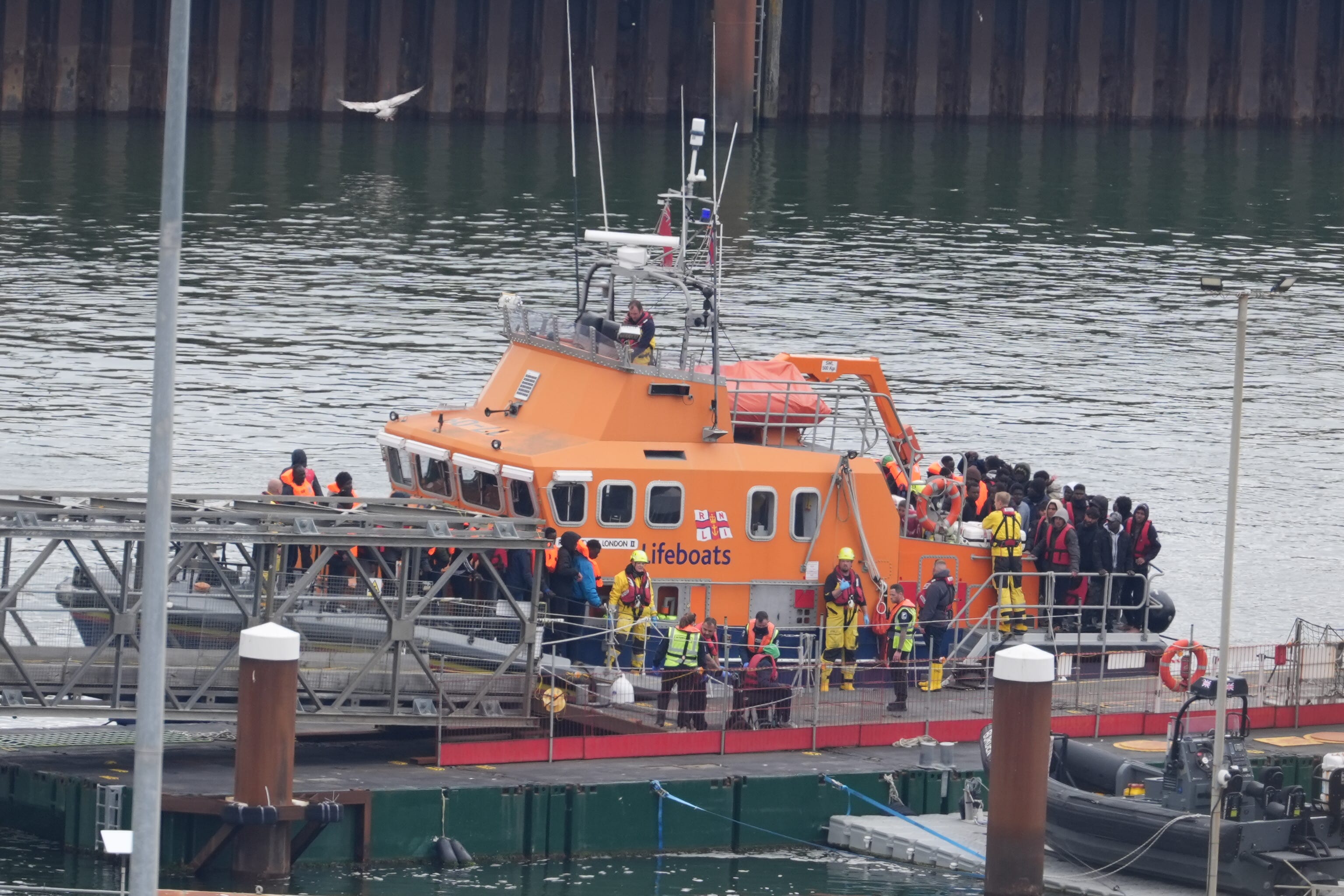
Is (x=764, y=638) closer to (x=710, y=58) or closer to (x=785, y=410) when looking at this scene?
(x=785, y=410)

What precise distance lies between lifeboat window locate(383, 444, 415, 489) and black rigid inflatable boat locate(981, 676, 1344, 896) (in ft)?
22.5

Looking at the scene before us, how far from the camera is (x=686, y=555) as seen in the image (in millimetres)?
21672

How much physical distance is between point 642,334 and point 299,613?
4235mm

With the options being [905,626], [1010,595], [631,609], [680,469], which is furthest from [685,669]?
[1010,595]

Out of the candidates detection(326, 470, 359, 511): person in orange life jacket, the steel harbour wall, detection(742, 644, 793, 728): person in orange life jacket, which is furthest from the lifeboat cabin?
the steel harbour wall

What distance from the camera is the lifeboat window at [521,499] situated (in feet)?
70.0

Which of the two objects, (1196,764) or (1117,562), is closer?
(1196,764)

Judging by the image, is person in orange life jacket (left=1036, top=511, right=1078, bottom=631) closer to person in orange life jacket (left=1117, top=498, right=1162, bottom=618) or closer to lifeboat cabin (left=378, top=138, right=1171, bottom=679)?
lifeboat cabin (left=378, top=138, right=1171, bottom=679)

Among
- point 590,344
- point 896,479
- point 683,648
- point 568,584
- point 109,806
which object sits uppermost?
point 590,344

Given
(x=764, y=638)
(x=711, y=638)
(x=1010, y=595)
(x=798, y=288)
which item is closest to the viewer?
(x=711, y=638)

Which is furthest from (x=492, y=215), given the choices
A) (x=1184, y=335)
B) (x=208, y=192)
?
(x=1184, y=335)

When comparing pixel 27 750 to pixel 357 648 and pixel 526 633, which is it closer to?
pixel 357 648

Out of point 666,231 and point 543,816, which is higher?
point 666,231

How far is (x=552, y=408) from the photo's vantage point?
2219 cm
